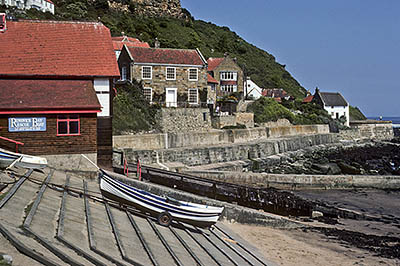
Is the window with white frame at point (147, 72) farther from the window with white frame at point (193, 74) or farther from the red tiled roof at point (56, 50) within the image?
the red tiled roof at point (56, 50)

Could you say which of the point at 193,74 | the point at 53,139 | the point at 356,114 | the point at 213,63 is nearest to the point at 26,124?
the point at 53,139

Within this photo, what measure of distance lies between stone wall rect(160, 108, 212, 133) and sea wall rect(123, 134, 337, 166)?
14.7 feet

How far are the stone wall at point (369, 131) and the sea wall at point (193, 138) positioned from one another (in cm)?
1583

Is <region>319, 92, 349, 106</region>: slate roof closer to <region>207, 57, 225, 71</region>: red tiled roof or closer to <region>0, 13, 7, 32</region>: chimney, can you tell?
<region>207, 57, 225, 71</region>: red tiled roof

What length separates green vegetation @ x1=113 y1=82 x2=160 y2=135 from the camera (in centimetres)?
2973

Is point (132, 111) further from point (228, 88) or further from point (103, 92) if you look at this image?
point (228, 88)

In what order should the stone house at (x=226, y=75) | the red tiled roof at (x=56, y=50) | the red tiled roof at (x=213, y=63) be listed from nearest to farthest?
the red tiled roof at (x=56, y=50)
the stone house at (x=226, y=75)
the red tiled roof at (x=213, y=63)

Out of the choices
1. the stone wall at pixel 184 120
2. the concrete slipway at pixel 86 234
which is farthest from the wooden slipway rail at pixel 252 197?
the stone wall at pixel 184 120

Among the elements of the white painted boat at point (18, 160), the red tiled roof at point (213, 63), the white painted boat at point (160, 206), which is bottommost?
the white painted boat at point (160, 206)

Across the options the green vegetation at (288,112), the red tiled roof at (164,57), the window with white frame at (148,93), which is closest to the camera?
the window with white frame at (148,93)

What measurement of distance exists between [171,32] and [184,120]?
51.7m

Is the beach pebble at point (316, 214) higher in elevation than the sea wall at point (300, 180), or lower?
lower

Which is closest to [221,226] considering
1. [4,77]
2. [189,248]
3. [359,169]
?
[189,248]

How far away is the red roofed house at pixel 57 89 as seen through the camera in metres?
16.3
